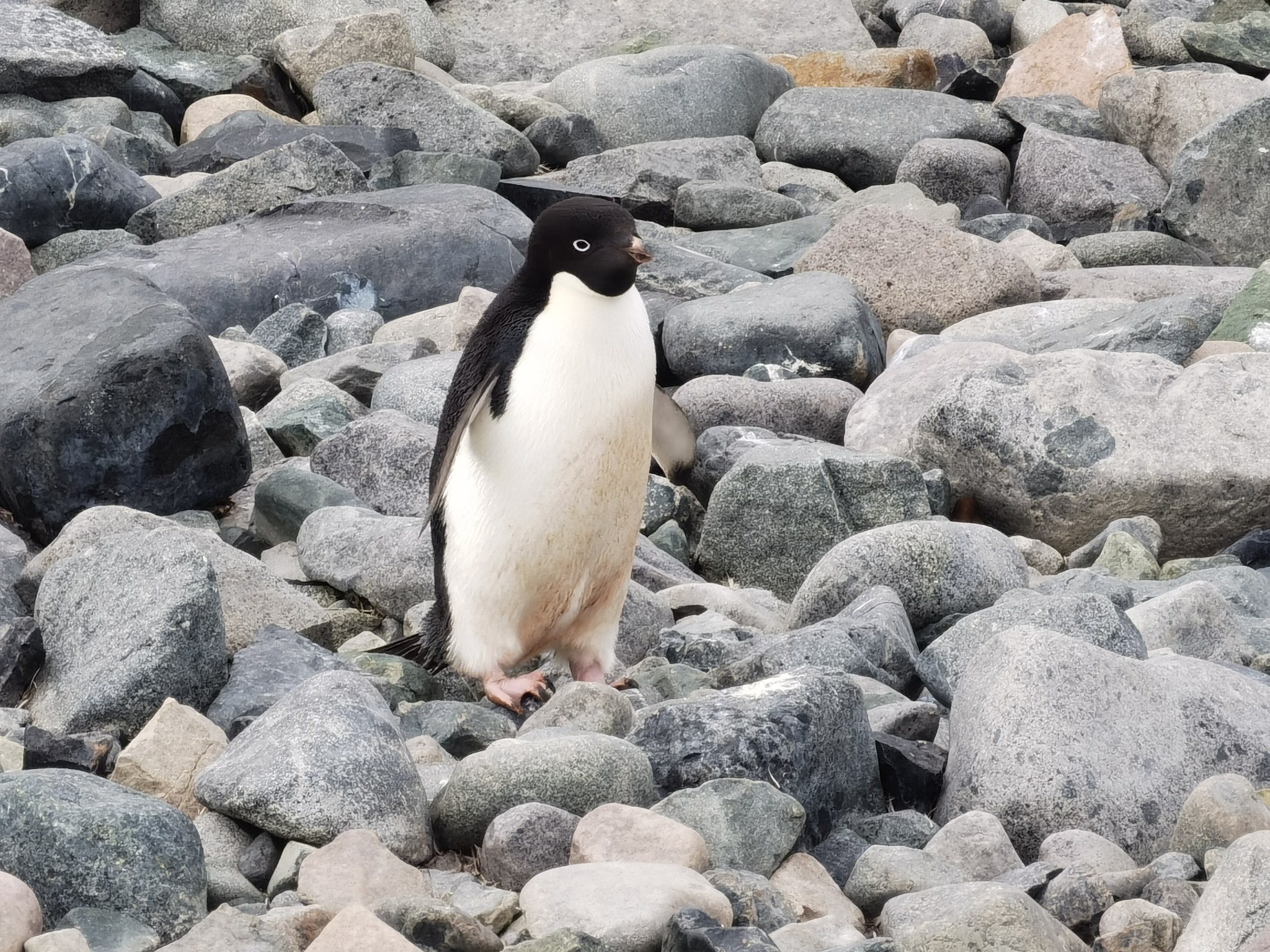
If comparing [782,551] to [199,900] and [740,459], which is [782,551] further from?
[199,900]

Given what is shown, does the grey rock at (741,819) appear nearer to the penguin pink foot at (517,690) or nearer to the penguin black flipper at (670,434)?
the penguin pink foot at (517,690)

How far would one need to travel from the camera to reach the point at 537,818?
3406 mm

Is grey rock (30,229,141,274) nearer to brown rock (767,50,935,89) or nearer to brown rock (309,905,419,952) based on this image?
brown rock (767,50,935,89)

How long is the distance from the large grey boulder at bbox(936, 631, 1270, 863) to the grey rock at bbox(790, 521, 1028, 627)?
1.52 meters

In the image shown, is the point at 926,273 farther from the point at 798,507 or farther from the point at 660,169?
the point at 660,169

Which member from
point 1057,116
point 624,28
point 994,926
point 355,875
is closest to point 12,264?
point 355,875

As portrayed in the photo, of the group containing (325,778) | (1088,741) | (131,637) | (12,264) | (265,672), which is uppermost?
(1088,741)

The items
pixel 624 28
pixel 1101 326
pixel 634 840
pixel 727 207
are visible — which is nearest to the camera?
pixel 634 840

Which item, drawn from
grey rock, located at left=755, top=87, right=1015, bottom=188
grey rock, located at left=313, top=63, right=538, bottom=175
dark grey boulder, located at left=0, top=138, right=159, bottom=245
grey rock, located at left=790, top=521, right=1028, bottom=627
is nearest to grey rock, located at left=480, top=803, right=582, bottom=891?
grey rock, located at left=790, top=521, right=1028, bottom=627

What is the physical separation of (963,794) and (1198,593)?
5.09 feet

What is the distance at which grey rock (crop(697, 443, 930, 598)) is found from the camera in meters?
6.55

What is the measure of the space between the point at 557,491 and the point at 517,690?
62cm

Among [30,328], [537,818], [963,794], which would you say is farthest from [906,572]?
[30,328]

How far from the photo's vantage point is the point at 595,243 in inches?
187
